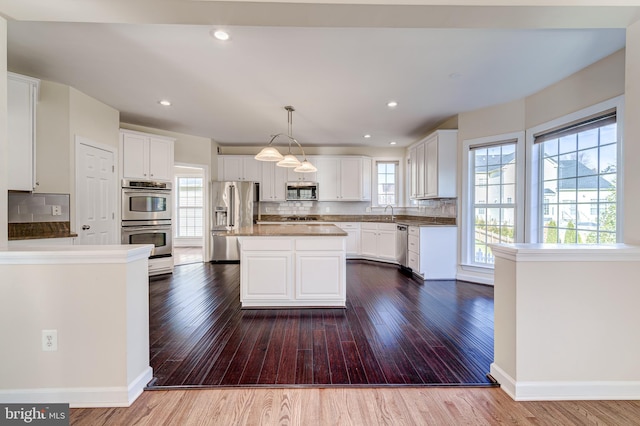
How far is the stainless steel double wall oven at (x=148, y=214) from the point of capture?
4215 mm

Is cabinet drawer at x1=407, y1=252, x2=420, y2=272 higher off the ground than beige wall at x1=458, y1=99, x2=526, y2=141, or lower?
lower

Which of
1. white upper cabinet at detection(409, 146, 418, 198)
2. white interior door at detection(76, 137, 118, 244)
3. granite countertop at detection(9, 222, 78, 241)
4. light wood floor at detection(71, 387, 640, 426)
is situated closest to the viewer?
light wood floor at detection(71, 387, 640, 426)

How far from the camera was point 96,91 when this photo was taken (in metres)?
3.35

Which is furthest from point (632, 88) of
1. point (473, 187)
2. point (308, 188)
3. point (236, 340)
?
point (308, 188)

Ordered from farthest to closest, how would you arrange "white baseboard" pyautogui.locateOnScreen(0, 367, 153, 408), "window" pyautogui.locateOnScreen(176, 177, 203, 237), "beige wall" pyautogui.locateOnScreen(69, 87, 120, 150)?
"window" pyautogui.locateOnScreen(176, 177, 203, 237)
"beige wall" pyautogui.locateOnScreen(69, 87, 120, 150)
"white baseboard" pyautogui.locateOnScreen(0, 367, 153, 408)

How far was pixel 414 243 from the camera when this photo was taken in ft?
15.2

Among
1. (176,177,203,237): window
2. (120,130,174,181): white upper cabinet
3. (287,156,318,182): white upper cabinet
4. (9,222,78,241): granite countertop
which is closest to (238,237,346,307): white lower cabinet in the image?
(9,222,78,241): granite countertop

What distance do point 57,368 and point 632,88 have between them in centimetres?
392

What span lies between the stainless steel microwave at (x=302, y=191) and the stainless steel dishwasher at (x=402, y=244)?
6.44 ft

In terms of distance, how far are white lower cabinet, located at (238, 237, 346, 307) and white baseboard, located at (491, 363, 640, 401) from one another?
5.80ft

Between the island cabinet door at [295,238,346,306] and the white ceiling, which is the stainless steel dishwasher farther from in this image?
the island cabinet door at [295,238,346,306]

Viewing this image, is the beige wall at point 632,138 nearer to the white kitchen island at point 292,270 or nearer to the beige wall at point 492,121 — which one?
the beige wall at point 492,121

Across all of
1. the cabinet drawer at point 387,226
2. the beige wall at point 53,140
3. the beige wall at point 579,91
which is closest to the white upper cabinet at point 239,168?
the cabinet drawer at point 387,226

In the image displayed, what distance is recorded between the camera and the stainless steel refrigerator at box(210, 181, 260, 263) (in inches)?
221
